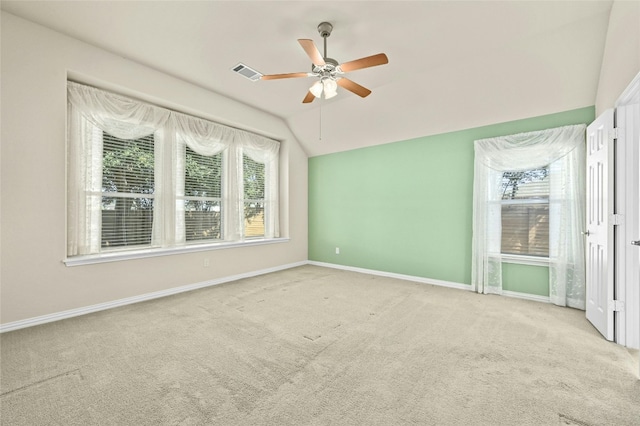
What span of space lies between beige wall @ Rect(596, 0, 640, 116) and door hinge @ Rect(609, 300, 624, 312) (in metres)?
1.93

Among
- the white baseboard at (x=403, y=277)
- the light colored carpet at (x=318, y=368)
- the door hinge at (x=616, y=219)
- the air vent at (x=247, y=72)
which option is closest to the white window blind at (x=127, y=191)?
the light colored carpet at (x=318, y=368)

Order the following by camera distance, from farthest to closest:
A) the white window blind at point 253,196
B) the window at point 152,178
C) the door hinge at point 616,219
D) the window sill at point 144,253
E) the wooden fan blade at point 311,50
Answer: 1. the white window blind at point 253,196
2. the window at point 152,178
3. the window sill at point 144,253
4. the door hinge at point 616,219
5. the wooden fan blade at point 311,50

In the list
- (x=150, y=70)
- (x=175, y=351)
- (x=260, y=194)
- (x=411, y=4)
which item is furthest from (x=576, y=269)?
(x=150, y=70)

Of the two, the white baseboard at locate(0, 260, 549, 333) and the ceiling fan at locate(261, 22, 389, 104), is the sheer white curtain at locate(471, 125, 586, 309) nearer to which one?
the white baseboard at locate(0, 260, 549, 333)

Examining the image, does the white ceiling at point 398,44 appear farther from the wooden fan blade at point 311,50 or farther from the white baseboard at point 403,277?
the white baseboard at point 403,277

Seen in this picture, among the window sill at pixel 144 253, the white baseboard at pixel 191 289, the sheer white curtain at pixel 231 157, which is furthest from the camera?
the sheer white curtain at pixel 231 157

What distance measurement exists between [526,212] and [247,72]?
4.35m

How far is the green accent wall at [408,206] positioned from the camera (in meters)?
4.16

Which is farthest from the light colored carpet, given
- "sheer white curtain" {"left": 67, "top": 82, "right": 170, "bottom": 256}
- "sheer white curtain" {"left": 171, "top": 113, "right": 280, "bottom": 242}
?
"sheer white curtain" {"left": 171, "top": 113, "right": 280, "bottom": 242}

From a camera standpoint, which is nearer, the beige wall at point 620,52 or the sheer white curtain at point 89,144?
the beige wall at point 620,52

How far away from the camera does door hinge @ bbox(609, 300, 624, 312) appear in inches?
94.7

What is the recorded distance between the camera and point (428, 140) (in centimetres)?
459

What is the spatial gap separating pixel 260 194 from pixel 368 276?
105 inches

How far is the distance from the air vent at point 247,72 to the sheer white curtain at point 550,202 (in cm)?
338
